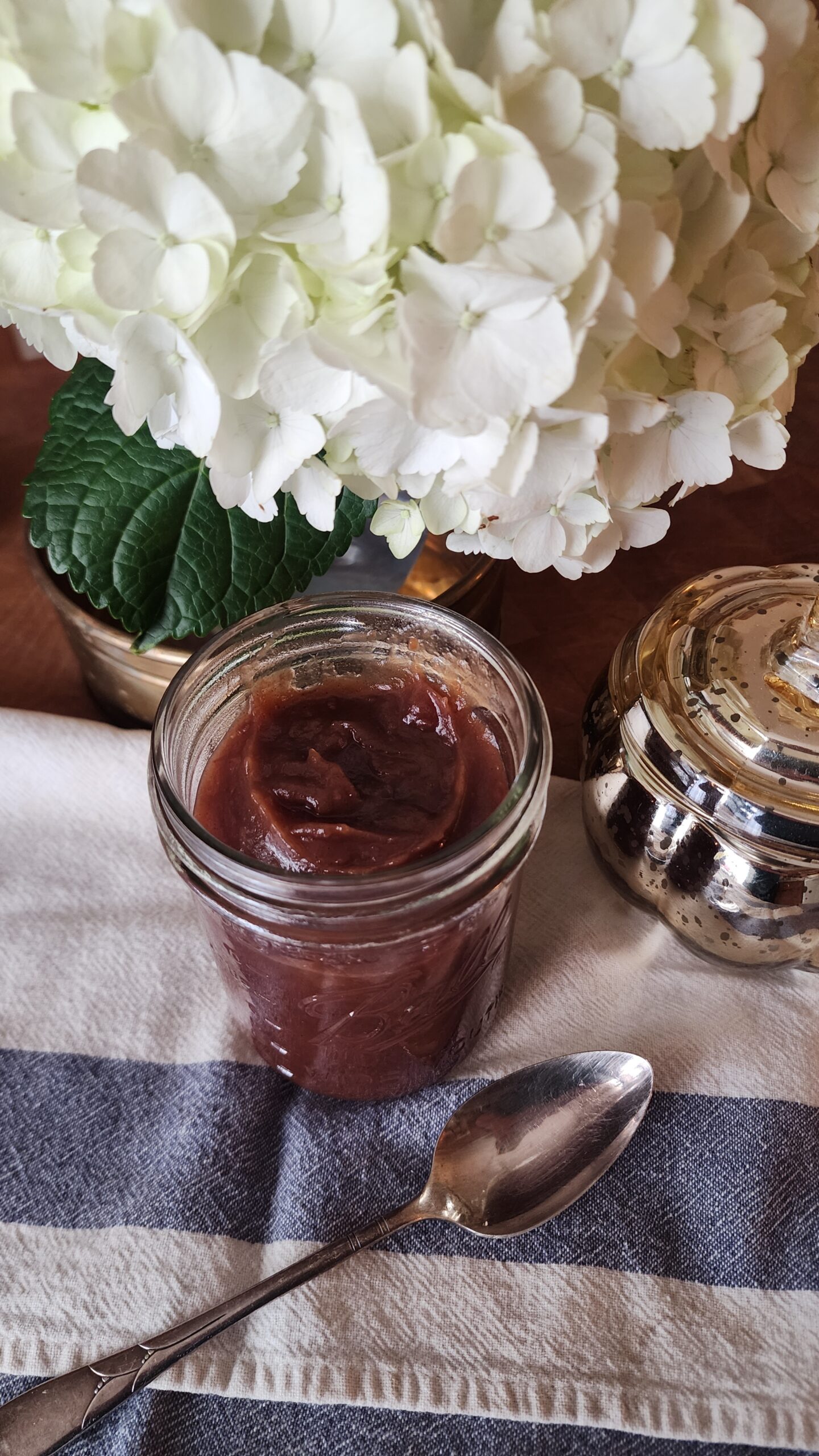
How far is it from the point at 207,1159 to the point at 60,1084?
10 centimetres

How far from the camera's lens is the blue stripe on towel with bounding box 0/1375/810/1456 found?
0.52 m

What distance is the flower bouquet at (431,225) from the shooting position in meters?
0.37

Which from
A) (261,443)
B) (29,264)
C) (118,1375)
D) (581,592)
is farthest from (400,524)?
(118,1375)

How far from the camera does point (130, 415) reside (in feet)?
1.54

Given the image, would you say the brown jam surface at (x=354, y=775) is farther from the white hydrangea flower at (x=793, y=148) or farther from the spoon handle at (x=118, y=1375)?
the white hydrangea flower at (x=793, y=148)

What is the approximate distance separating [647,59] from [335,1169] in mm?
543

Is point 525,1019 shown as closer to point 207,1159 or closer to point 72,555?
point 207,1159

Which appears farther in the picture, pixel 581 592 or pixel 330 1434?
pixel 581 592

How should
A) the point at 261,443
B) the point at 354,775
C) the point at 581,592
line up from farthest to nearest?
the point at 581,592 < the point at 354,775 < the point at 261,443

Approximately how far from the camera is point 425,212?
0.38 m

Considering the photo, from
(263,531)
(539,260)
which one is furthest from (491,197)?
(263,531)

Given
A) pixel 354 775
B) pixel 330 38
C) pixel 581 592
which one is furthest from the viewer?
pixel 581 592

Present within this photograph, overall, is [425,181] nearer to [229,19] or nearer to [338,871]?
[229,19]

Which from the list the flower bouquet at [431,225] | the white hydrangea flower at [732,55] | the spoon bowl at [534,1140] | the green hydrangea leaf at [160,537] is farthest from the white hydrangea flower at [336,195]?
the spoon bowl at [534,1140]
